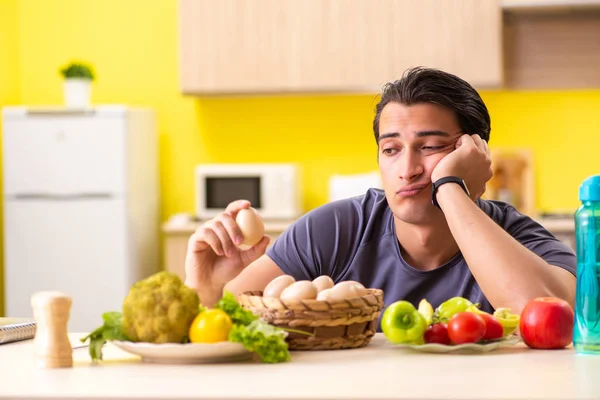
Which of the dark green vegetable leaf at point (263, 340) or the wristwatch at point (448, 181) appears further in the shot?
the wristwatch at point (448, 181)

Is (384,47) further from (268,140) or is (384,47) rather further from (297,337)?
(297,337)

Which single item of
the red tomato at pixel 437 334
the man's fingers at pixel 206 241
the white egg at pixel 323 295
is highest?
the man's fingers at pixel 206 241

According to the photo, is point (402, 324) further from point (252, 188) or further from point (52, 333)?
point (252, 188)

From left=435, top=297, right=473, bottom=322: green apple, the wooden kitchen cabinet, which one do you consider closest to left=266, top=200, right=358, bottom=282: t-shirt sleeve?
left=435, top=297, right=473, bottom=322: green apple

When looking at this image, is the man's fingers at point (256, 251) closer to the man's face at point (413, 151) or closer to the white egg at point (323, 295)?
the man's face at point (413, 151)

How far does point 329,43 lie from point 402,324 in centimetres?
330

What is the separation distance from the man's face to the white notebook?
82 centimetres

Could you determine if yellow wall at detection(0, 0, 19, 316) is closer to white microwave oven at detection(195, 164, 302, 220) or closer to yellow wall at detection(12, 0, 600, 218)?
yellow wall at detection(12, 0, 600, 218)

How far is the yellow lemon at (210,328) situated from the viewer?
144cm

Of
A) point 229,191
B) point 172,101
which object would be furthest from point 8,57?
point 229,191

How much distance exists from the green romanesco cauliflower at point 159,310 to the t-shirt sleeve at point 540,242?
37.4 inches

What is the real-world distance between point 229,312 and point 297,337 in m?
0.13

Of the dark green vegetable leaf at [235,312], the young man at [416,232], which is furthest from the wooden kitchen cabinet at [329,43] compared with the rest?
the dark green vegetable leaf at [235,312]

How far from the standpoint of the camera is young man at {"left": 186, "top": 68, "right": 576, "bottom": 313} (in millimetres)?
1928
